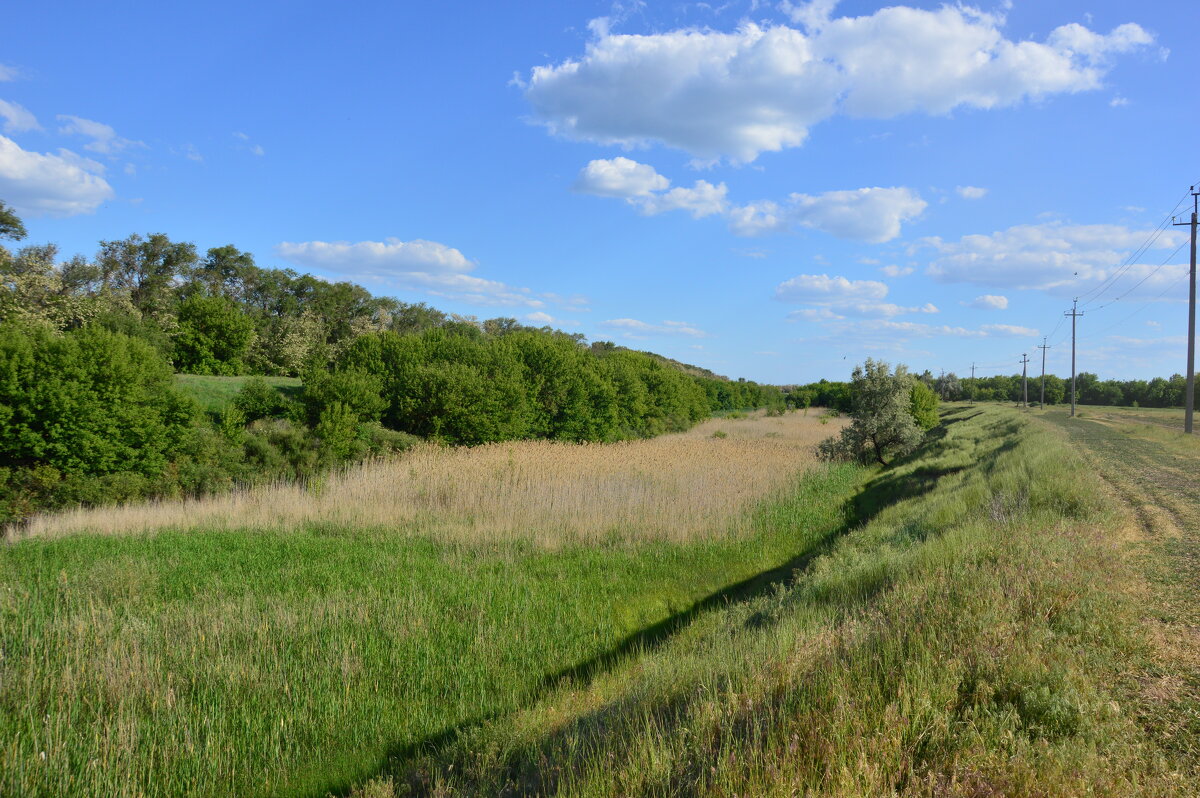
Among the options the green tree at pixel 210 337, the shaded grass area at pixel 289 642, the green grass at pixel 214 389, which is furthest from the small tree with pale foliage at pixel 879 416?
the green tree at pixel 210 337

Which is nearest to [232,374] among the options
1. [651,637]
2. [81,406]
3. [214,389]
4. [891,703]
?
[214,389]

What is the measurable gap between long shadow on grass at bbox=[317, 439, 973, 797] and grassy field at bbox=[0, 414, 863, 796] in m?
0.05

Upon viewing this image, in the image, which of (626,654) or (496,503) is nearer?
(626,654)

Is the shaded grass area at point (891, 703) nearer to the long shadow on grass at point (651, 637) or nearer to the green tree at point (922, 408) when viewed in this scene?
the long shadow on grass at point (651, 637)

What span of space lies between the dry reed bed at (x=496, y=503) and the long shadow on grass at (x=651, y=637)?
2091 mm

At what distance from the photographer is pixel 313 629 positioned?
7316 millimetres

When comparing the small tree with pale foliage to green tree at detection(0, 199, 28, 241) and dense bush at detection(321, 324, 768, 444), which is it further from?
green tree at detection(0, 199, 28, 241)

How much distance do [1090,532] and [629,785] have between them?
6646 mm

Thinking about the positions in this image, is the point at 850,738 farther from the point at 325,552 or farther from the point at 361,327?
the point at 361,327

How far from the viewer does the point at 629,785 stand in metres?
3.19

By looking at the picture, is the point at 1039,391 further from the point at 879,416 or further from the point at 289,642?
the point at 289,642

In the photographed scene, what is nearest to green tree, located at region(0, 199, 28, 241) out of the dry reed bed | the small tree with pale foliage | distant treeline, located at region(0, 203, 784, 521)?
distant treeline, located at region(0, 203, 784, 521)

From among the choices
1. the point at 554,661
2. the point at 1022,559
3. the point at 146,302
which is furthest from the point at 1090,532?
the point at 146,302

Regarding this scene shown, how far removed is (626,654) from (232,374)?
38.8 metres
